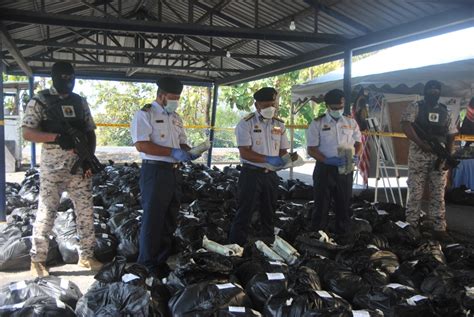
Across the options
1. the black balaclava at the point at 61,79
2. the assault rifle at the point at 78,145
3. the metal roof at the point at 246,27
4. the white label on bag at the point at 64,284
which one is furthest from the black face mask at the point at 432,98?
the white label on bag at the point at 64,284

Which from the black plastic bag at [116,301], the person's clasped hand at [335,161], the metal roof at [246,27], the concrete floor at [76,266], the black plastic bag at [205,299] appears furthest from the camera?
Answer: the metal roof at [246,27]

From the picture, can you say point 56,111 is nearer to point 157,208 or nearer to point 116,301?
point 157,208

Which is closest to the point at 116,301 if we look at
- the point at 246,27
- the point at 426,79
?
the point at 246,27

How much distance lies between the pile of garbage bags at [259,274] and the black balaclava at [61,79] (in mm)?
1480

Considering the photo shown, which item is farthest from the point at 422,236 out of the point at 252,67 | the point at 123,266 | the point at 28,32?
the point at 28,32

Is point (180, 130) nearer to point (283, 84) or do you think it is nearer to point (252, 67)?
point (252, 67)

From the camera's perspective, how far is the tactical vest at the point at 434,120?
5.15m

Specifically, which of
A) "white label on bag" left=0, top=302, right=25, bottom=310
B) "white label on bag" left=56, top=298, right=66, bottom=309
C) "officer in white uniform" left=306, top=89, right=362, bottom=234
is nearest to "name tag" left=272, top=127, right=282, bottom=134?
"officer in white uniform" left=306, top=89, right=362, bottom=234

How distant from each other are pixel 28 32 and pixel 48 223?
6.21 metres

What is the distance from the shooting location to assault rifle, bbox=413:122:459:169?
502 cm

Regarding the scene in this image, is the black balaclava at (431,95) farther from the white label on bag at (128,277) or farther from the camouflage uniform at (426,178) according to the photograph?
the white label on bag at (128,277)

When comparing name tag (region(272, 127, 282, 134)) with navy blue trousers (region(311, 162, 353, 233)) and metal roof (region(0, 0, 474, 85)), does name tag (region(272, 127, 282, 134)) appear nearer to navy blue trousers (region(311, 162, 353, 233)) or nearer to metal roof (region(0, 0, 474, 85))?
navy blue trousers (region(311, 162, 353, 233))

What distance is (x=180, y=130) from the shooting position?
3939 millimetres

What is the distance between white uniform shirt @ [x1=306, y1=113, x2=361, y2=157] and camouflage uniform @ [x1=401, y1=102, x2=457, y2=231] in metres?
0.76
